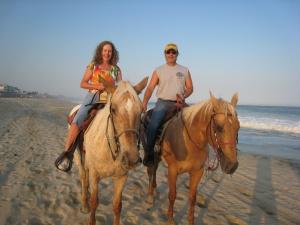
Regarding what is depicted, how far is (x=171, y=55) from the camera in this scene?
15.1ft

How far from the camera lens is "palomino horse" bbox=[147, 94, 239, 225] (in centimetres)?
310

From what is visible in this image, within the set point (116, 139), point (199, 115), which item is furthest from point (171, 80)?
point (116, 139)

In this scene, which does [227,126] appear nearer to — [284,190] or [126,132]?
[126,132]

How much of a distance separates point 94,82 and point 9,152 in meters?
5.11

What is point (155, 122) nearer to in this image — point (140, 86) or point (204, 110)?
point (204, 110)

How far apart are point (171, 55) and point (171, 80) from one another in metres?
0.45

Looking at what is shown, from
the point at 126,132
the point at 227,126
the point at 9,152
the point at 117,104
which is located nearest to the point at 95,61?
the point at 117,104

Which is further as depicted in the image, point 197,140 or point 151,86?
point 151,86

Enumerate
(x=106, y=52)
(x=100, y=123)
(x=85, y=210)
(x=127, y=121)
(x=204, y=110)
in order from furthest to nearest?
(x=85, y=210) < (x=106, y=52) < (x=204, y=110) < (x=100, y=123) < (x=127, y=121)

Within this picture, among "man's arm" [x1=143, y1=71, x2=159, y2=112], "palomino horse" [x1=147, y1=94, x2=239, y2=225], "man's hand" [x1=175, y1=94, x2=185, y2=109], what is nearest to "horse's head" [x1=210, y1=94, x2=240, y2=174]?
"palomino horse" [x1=147, y1=94, x2=239, y2=225]

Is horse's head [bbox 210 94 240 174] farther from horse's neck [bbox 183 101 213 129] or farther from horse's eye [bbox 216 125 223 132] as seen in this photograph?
horse's neck [bbox 183 101 213 129]

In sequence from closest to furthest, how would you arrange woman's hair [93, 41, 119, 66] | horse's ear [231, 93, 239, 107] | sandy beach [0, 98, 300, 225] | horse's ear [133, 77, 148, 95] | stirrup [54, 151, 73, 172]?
horse's ear [133, 77, 148, 95], horse's ear [231, 93, 239, 107], stirrup [54, 151, 73, 172], sandy beach [0, 98, 300, 225], woman's hair [93, 41, 119, 66]

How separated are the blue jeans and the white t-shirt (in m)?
0.17

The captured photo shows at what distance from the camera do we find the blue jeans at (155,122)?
4.45 m
